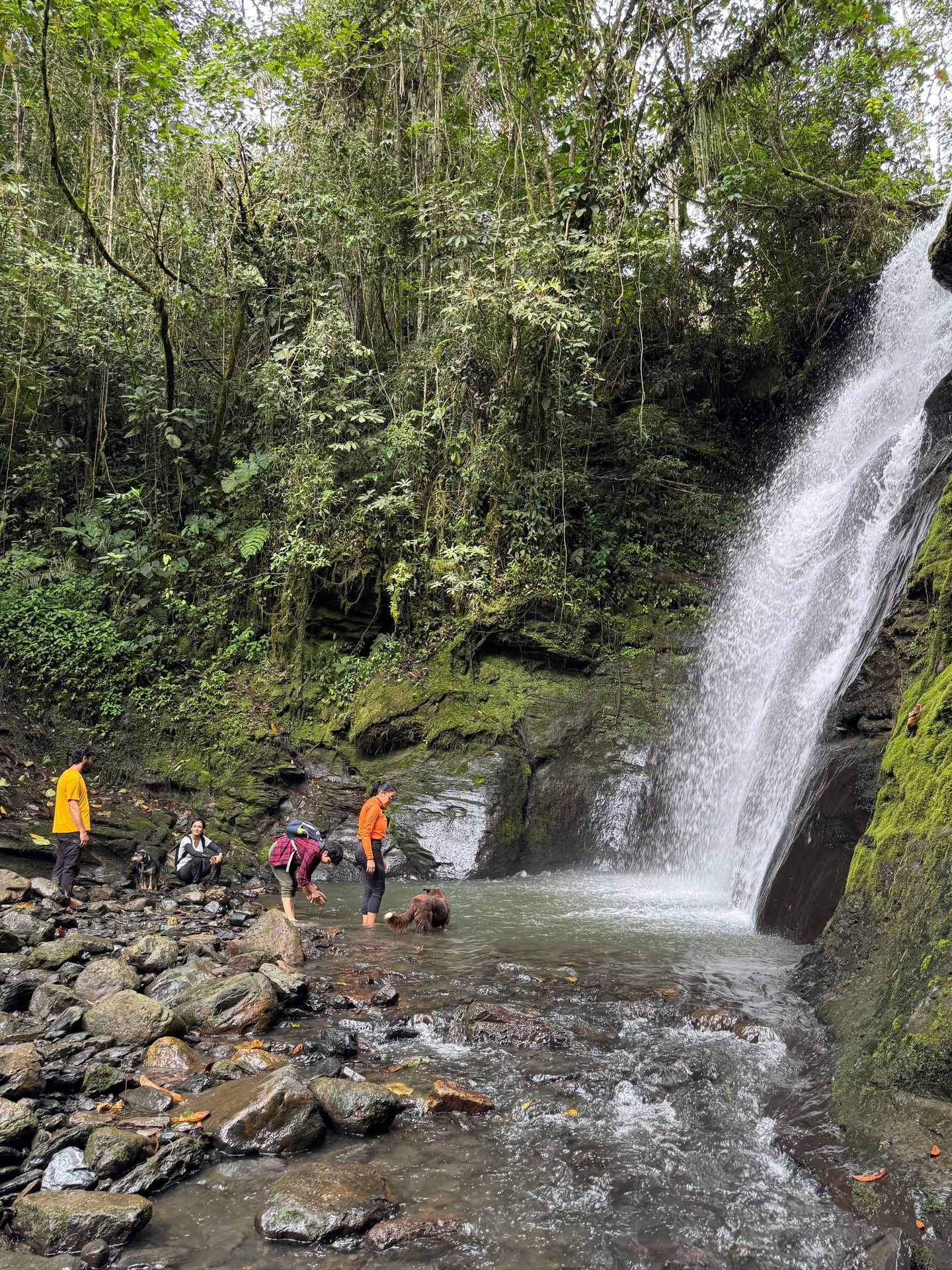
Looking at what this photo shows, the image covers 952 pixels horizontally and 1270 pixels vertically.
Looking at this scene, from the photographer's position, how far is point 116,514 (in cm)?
1353

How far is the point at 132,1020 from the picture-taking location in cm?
461

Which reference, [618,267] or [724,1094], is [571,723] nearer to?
[618,267]

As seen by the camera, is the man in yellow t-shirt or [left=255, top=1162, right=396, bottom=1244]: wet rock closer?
[left=255, top=1162, right=396, bottom=1244]: wet rock

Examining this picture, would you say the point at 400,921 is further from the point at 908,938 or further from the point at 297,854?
the point at 908,938

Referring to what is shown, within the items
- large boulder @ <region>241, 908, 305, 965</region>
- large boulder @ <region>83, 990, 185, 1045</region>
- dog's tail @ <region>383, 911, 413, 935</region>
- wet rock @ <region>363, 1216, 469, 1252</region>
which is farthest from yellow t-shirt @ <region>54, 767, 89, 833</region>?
wet rock @ <region>363, 1216, 469, 1252</region>

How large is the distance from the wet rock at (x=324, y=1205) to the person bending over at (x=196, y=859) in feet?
20.5

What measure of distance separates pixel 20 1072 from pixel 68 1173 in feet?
2.73

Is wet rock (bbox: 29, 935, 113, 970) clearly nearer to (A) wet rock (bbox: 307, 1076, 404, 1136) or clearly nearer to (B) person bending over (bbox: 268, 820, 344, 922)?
(B) person bending over (bbox: 268, 820, 344, 922)

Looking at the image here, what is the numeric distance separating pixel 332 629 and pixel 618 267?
22.9 feet

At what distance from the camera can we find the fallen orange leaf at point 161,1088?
3.96m

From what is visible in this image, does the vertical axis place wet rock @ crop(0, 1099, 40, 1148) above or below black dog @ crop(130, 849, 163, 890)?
above

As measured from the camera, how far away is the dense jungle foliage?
12.0 m

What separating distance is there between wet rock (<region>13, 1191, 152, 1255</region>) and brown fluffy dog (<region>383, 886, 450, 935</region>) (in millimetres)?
4621

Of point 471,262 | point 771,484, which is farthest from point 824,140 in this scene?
point 471,262
